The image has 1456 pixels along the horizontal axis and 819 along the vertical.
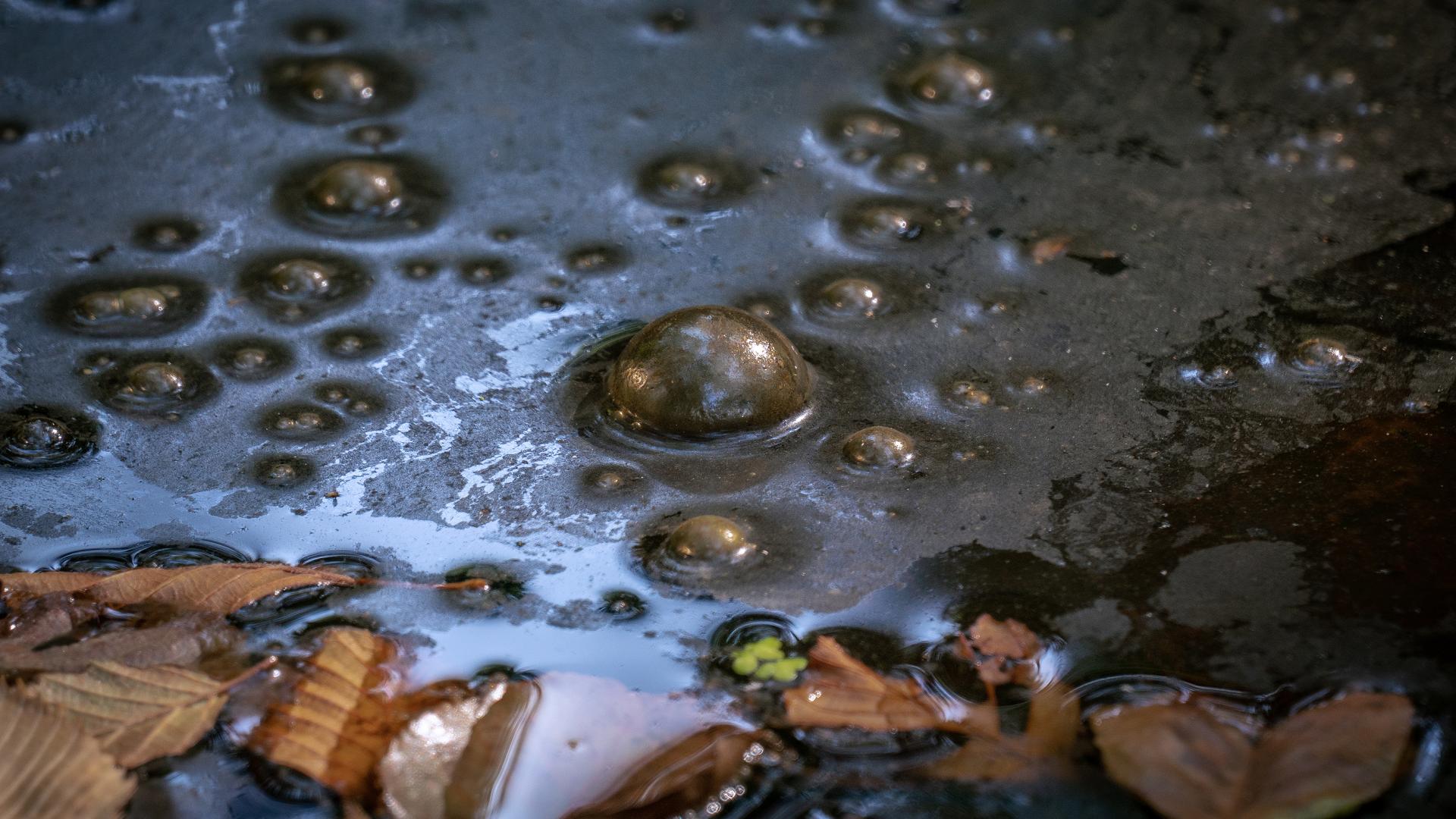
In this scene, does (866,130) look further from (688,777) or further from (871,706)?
(688,777)

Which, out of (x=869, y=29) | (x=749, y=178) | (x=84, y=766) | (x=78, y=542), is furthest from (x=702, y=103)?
(x=84, y=766)

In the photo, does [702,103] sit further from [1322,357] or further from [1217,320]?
[1322,357]

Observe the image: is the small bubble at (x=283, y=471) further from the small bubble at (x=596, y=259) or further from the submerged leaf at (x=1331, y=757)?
the submerged leaf at (x=1331, y=757)

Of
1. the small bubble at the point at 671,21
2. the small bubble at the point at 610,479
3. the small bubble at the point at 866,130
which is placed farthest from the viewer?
the small bubble at the point at 671,21

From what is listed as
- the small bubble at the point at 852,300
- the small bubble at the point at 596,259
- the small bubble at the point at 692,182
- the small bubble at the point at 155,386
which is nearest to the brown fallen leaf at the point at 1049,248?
the small bubble at the point at 852,300

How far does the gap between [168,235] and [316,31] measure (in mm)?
641

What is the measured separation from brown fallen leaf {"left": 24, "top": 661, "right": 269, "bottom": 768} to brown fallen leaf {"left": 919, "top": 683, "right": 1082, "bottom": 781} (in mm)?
741

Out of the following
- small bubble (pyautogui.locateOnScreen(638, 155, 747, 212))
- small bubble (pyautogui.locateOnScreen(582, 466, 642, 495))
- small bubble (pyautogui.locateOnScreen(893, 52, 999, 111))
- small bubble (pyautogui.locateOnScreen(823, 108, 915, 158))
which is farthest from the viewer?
small bubble (pyautogui.locateOnScreen(893, 52, 999, 111))

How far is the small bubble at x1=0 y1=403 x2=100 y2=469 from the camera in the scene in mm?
1600

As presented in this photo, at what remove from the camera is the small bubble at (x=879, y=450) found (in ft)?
5.25

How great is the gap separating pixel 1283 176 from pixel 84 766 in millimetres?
2104

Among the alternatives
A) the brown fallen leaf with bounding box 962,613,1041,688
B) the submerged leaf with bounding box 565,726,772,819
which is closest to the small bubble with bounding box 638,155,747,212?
the brown fallen leaf with bounding box 962,613,1041,688

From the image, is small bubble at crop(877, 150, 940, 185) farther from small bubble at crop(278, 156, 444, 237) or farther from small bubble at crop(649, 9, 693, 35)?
small bubble at crop(278, 156, 444, 237)

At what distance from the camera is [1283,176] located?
220cm
